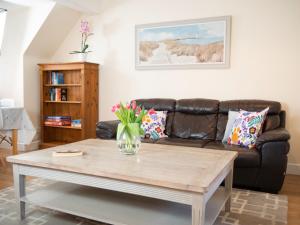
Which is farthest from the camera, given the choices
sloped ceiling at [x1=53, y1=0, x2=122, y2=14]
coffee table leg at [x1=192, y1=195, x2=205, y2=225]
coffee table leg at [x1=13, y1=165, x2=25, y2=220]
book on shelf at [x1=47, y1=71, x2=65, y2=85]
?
book on shelf at [x1=47, y1=71, x2=65, y2=85]

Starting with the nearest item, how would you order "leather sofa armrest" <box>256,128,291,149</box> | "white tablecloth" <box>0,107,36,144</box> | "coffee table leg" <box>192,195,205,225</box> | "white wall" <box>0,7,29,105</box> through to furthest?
"coffee table leg" <box>192,195,205,225</box> < "leather sofa armrest" <box>256,128,291,149</box> < "white tablecloth" <box>0,107,36,144</box> < "white wall" <box>0,7,29,105</box>

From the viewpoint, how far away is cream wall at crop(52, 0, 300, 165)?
354cm

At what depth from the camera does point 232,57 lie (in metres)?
3.81

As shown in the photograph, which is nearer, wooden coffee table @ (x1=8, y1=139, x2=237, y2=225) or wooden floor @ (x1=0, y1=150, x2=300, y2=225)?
wooden coffee table @ (x1=8, y1=139, x2=237, y2=225)

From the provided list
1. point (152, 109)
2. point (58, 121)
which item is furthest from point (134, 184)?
point (58, 121)

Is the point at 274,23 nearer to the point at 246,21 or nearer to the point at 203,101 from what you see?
the point at 246,21

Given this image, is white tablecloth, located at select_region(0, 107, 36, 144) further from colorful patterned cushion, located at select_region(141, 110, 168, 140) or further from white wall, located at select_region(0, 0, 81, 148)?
colorful patterned cushion, located at select_region(141, 110, 168, 140)

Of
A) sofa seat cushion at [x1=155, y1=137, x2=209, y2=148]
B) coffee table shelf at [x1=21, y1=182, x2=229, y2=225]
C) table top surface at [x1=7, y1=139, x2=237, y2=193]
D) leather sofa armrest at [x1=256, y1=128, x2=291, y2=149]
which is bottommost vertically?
coffee table shelf at [x1=21, y1=182, x2=229, y2=225]

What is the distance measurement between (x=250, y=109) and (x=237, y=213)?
1428 mm

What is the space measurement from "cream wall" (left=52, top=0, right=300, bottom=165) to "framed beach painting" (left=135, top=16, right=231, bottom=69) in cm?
9

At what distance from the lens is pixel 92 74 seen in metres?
4.54

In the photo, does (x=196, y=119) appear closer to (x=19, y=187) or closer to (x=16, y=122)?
(x=19, y=187)

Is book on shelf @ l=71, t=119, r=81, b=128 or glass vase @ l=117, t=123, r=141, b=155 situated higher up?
glass vase @ l=117, t=123, r=141, b=155

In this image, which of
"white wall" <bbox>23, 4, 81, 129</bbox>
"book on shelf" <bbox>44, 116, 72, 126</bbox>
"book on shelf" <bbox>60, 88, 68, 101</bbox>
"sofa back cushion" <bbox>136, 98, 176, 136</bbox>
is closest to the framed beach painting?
"sofa back cushion" <bbox>136, 98, 176, 136</bbox>
